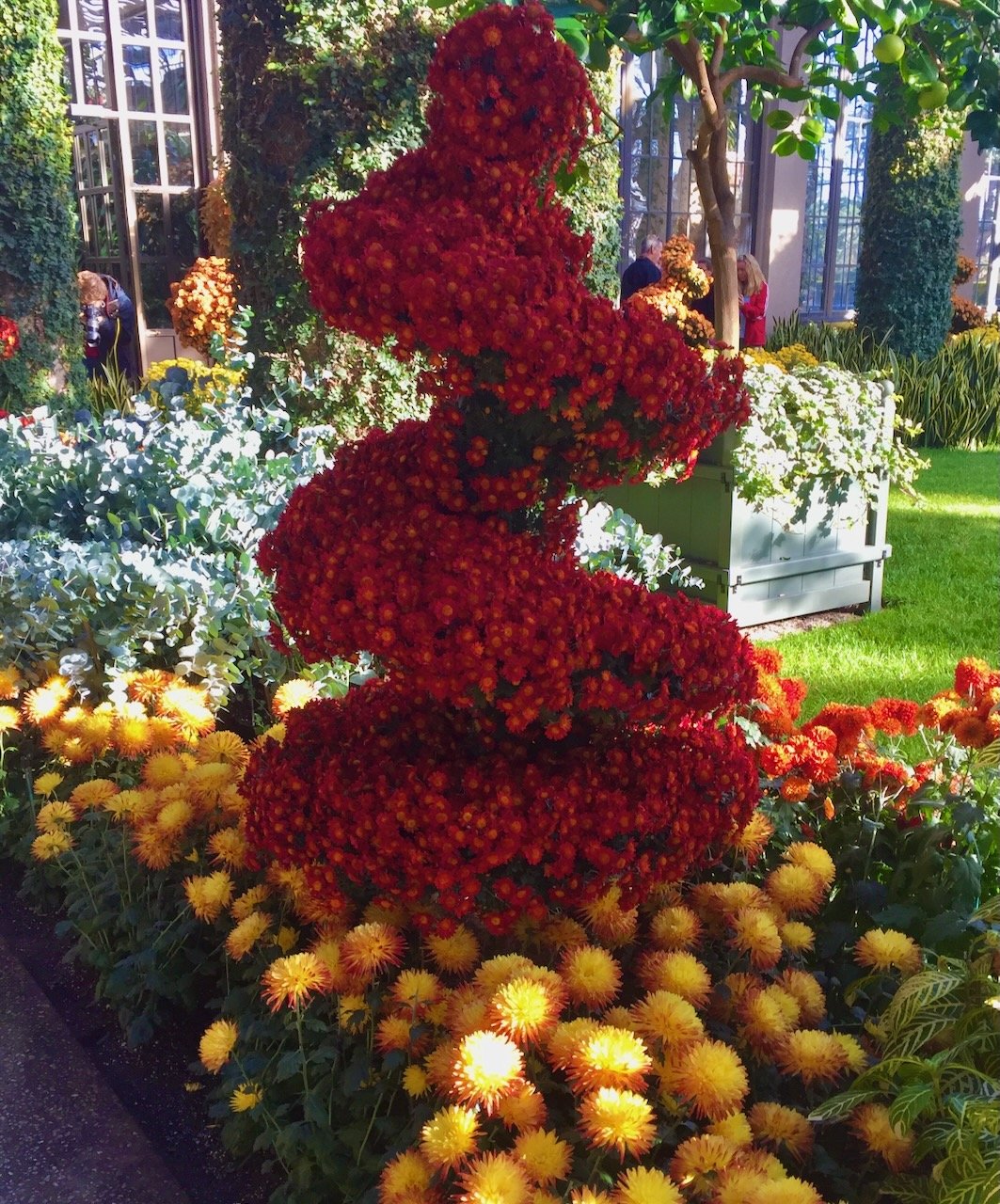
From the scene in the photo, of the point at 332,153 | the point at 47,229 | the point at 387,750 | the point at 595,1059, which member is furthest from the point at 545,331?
the point at 47,229

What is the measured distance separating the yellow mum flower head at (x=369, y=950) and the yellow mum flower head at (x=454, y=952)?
0.22 ft

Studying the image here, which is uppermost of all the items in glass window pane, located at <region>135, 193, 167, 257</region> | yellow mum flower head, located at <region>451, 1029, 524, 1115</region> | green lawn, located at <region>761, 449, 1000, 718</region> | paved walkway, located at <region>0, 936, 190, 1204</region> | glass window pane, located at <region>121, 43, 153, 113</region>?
glass window pane, located at <region>121, 43, 153, 113</region>

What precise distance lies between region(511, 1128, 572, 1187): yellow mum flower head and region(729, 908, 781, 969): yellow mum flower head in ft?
1.71

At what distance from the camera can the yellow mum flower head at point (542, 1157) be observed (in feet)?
4.47

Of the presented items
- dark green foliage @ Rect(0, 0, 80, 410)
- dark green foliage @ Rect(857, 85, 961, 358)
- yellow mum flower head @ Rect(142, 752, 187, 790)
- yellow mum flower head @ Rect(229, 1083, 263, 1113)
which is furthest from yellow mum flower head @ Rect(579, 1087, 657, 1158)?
dark green foliage @ Rect(857, 85, 961, 358)

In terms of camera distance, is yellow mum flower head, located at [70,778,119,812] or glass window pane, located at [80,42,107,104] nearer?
yellow mum flower head, located at [70,778,119,812]

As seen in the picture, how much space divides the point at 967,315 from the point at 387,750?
13635mm

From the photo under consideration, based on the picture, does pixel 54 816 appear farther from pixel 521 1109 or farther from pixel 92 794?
pixel 521 1109

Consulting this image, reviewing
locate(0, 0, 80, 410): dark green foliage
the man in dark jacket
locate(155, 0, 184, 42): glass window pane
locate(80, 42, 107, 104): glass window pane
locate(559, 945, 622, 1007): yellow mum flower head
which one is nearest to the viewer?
locate(559, 945, 622, 1007): yellow mum flower head

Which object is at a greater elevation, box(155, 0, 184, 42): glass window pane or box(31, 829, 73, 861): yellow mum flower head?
box(155, 0, 184, 42): glass window pane

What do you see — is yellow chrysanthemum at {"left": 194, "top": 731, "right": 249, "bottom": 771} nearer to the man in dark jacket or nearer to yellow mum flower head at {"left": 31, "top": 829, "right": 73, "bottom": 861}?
yellow mum flower head at {"left": 31, "top": 829, "right": 73, "bottom": 861}

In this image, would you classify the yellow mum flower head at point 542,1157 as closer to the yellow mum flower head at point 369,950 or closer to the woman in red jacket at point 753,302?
the yellow mum flower head at point 369,950

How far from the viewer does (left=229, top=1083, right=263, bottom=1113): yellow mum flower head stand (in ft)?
5.52

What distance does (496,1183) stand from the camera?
1298 mm
